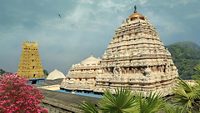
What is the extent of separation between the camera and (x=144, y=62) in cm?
2575

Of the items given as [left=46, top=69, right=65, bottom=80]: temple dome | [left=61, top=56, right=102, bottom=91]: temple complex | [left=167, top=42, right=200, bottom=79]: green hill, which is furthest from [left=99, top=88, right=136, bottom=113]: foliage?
[left=167, top=42, right=200, bottom=79]: green hill

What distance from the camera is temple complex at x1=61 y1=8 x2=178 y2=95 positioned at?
25250mm

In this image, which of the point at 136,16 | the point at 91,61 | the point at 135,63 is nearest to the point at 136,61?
the point at 135,63

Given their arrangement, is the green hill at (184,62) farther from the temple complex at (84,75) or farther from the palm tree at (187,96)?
the palm tree at (187,96)

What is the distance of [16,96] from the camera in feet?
32.6

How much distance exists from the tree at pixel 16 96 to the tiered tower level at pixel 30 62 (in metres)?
52.0

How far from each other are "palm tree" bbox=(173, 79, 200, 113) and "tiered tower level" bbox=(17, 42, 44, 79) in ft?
181

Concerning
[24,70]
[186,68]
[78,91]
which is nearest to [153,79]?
[78,91]

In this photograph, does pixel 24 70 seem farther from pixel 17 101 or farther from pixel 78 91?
pixel 17 101

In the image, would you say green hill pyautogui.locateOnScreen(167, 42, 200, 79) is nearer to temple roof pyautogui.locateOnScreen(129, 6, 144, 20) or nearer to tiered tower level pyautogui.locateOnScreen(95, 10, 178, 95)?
temple roof pyautogui.locateOnScreen(129, 6, 144, 20)

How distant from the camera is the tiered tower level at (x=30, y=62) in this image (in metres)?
60.6

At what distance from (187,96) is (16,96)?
6606mm

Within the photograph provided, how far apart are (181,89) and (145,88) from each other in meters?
15.4

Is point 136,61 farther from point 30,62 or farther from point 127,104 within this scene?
point 30,62
